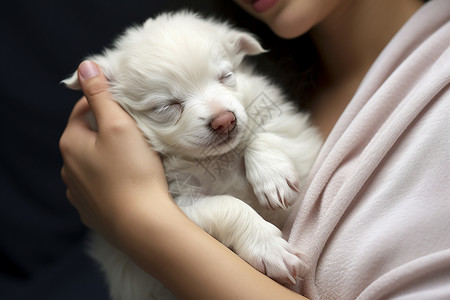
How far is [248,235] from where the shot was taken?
3.42ft

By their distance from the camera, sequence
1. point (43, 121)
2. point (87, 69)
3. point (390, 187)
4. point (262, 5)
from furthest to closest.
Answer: point (43, 121) → point (262, 5) → point (87, 69) → point (390, 187)

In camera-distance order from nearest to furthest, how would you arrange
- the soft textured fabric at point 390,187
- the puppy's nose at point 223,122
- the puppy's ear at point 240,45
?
the soft textured fabric at point 390,187 < the puppy's nose at point 223,122 < the puppy's ear at point 240,45

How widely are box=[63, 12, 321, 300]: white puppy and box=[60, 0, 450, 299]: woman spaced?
0.05m

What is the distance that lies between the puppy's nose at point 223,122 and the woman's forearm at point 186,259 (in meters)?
0.22

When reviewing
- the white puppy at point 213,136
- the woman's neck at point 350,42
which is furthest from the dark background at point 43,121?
the white puppy at point 213,136

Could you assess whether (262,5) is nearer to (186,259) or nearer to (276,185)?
(276,185)

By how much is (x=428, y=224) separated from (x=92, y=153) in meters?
0.87

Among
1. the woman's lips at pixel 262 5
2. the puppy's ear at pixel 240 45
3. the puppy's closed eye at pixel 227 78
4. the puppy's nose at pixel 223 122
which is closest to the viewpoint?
the puppy's nose at pixel 223 122

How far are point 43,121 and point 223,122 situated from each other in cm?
113

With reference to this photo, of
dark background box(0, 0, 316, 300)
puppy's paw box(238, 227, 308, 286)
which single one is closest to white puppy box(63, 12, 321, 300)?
puppy's paw box(238, 227, 308, 286)

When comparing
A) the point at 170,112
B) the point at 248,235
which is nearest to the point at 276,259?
the point at 248,235

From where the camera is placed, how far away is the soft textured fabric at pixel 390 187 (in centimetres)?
92

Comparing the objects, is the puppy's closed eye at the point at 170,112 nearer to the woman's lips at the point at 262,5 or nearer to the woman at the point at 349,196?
the woman at the point at 349,196

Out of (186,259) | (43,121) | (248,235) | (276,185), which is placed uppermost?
(276,185)
